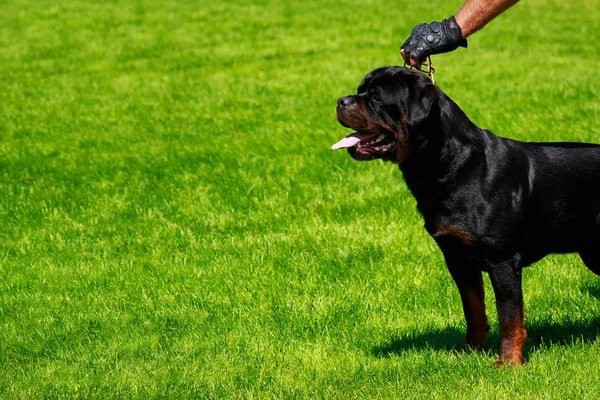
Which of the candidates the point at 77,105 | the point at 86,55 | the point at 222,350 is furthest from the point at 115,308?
the point at 86,55

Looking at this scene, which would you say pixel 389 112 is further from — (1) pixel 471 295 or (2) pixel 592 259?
(2) pixel 592 259

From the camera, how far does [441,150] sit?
4953 mm

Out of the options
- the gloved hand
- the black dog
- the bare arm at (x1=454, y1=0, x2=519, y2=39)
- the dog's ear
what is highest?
the bare arm at (x1=454, y1=0, x2=519, y2=39)

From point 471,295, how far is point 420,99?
4.43 feet

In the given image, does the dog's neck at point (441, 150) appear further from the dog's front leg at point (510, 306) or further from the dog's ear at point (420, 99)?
the dog's front leg at point (510, 306)

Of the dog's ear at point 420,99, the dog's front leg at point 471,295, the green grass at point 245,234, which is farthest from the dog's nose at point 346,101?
the green grass at point 245,234

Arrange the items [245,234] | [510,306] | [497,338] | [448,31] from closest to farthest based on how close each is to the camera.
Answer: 1. [510,306]
2. [448,31]
3. [497,338]
4. [245,234]

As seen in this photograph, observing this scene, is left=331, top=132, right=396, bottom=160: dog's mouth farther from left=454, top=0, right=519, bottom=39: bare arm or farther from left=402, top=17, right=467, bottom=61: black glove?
left=454, top=0, right=519, bottom=39: bare arm

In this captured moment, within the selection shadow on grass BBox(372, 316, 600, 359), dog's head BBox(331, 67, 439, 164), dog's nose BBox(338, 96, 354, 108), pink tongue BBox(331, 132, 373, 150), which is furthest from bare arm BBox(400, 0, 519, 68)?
shadow on grass BBox(372, 316, 600, 359)

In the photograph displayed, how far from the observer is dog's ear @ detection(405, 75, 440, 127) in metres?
4.80

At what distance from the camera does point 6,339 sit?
241 inches

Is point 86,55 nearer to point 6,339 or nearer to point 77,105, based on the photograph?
point 77,105

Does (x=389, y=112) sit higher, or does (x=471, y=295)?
(x=389, y=112)

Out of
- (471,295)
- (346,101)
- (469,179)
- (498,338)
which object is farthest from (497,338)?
(346,101)
